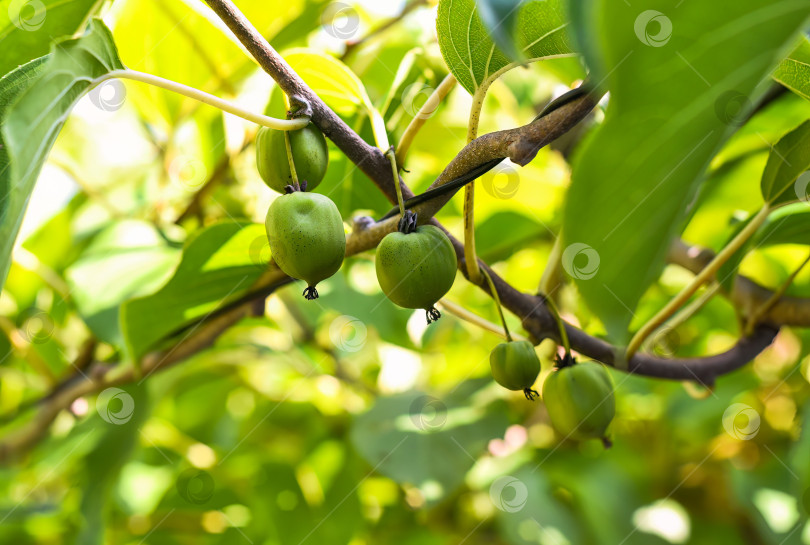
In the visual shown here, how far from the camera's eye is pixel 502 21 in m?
0.30

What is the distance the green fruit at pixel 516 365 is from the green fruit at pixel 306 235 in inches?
7.4

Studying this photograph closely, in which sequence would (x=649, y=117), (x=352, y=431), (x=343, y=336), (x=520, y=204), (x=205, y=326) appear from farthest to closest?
(x=343, y=336)
(x=520, y=204)
(x=352, y=431)
(x=205, y=326)
(x=649, y=117)

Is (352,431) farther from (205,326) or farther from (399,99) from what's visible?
(399,99)

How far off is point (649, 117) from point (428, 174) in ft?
2.48

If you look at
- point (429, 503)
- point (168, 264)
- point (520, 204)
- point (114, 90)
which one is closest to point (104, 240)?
point (168, 264)

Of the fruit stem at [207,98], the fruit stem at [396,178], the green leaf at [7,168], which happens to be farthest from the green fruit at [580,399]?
the green leaf at [7,168]

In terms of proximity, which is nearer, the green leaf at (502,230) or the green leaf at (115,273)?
the green leaf at (115,273)

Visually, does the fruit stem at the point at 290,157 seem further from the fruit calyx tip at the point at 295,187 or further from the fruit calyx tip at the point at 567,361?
the fruit calyx tip at the point at 567,361

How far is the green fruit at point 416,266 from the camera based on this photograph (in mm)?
482

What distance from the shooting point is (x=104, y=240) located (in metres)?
0.91

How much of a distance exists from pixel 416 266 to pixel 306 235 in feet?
0.28

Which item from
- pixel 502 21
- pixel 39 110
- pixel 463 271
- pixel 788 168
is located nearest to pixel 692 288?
pixel 788 168

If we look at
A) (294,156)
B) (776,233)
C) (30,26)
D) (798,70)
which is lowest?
(776,233)

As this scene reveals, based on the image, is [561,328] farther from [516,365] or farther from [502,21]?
[502,21]
